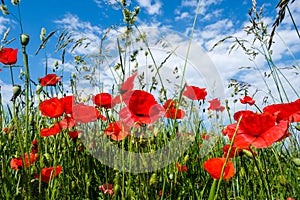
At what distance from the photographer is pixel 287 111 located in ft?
3.56

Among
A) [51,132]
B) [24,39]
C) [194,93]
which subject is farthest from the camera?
[194,93]

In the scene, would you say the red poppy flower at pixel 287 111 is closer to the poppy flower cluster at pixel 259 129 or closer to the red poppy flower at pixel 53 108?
the poppy flower cluster at pixel 259 129

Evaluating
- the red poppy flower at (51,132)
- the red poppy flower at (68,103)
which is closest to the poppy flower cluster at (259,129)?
the red poppy flower at (68,103)

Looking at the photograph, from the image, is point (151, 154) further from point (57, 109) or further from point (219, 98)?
point (219, 98)

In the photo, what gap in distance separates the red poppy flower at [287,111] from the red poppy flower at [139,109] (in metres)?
0.42

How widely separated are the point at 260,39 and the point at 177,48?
67 centimetres

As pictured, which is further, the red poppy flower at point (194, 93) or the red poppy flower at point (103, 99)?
the red poppy flower at point (194, 93)

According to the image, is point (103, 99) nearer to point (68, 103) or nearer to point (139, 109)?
point (68, 103)

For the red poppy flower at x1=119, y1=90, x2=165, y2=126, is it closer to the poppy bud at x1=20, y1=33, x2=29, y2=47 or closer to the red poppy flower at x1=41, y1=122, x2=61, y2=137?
the poppy bud at x1=20, y1=33, x2=29, y2=47

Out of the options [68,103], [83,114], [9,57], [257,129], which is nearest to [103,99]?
[83,114]

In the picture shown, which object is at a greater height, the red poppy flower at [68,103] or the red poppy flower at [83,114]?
the red poppy flower at [68,103]

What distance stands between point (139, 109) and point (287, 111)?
1.70ft

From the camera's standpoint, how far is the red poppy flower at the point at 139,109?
3.92 ft

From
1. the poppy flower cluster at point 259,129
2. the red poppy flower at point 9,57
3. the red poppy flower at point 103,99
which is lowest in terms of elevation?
the poppy flower cluster at point 259,129
